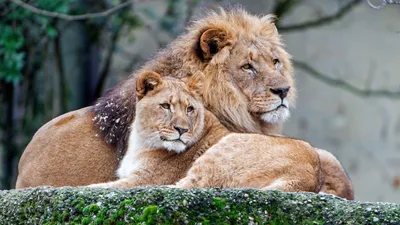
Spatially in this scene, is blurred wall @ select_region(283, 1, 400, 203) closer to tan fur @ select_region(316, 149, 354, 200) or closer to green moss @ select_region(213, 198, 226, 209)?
tan fur @ select_region(316, 149, 354, 200)

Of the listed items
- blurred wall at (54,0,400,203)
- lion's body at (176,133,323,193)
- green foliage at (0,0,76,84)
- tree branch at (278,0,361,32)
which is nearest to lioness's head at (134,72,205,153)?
lion's body at (176,133,323,193)

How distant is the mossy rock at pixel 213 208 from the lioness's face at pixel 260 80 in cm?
119

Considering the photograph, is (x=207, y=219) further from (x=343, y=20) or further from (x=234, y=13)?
(x=343, y=20)

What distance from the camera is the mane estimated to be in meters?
4.38

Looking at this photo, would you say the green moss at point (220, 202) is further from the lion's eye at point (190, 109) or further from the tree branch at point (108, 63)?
the tree branch at point (108, 63)

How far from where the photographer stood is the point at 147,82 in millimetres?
4082

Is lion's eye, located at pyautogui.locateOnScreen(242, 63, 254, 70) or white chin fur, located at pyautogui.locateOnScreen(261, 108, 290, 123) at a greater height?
lion's eye, located at pyautogui.locateOnScreen(242, 63, 254, 70)

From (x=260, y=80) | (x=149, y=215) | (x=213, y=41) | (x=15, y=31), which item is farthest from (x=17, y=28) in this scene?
(x=149, y=215)

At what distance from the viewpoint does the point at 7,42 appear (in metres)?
7.28

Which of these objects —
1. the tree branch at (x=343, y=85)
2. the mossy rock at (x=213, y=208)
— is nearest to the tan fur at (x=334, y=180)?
the mossy rock at (x=213, y=208)

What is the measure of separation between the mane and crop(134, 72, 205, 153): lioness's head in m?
0.23

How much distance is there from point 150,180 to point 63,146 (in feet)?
2.81

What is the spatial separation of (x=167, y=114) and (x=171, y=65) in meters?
0.54

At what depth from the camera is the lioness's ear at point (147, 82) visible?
4.05 m
